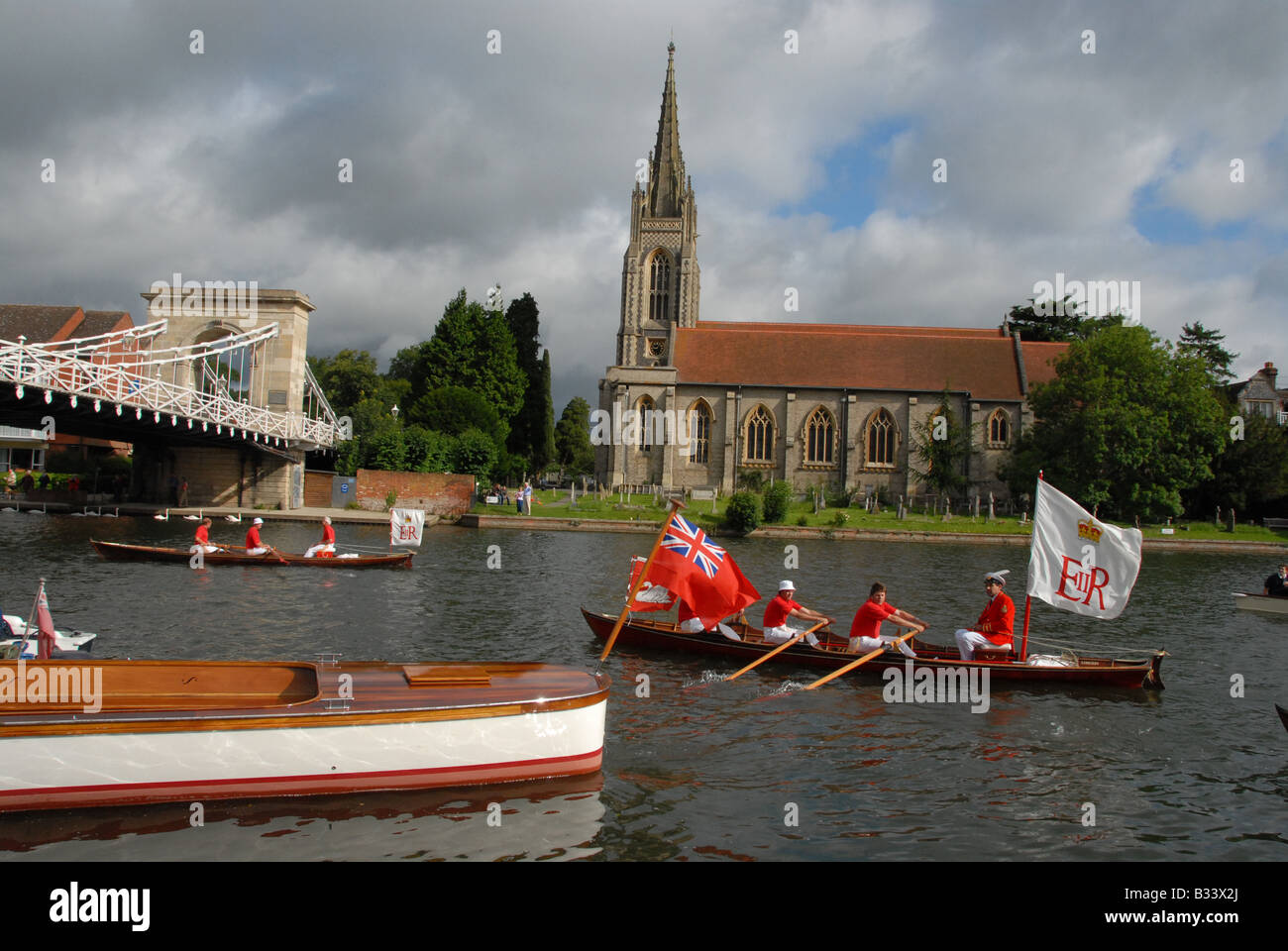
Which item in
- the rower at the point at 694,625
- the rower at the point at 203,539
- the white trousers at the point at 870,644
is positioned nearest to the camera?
the white trousers at the point at 870,644

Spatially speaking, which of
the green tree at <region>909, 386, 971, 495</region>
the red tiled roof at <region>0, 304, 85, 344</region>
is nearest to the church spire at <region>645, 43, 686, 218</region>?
the green tree at <region>909, 386, 971, 495</region>

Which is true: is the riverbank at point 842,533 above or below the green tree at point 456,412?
below

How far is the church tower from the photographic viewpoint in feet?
251

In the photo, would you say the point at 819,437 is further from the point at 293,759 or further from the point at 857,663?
the point at 293,759

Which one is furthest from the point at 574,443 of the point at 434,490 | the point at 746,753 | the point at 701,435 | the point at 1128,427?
the point at 746,753

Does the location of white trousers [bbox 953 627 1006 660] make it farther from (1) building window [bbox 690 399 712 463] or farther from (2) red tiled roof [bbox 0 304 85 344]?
(2) red tiled roof [bbox 0 304 85 344]

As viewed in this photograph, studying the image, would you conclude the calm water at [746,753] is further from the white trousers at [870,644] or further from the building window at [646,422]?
the building window at [646,422]

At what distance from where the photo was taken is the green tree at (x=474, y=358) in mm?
66688

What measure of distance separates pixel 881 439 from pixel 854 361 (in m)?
6.12

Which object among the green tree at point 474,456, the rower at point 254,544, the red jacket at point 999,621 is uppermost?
the green tree at point 474,456

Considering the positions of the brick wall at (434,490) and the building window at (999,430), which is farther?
the building window at (999,430)

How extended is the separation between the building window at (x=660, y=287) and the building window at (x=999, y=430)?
28252 mm

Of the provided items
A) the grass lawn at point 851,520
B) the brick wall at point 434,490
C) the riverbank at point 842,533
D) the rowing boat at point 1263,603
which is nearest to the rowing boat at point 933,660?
the rowing boat at point 1263,603

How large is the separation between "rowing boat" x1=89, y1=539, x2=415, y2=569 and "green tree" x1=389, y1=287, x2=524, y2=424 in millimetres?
39702
